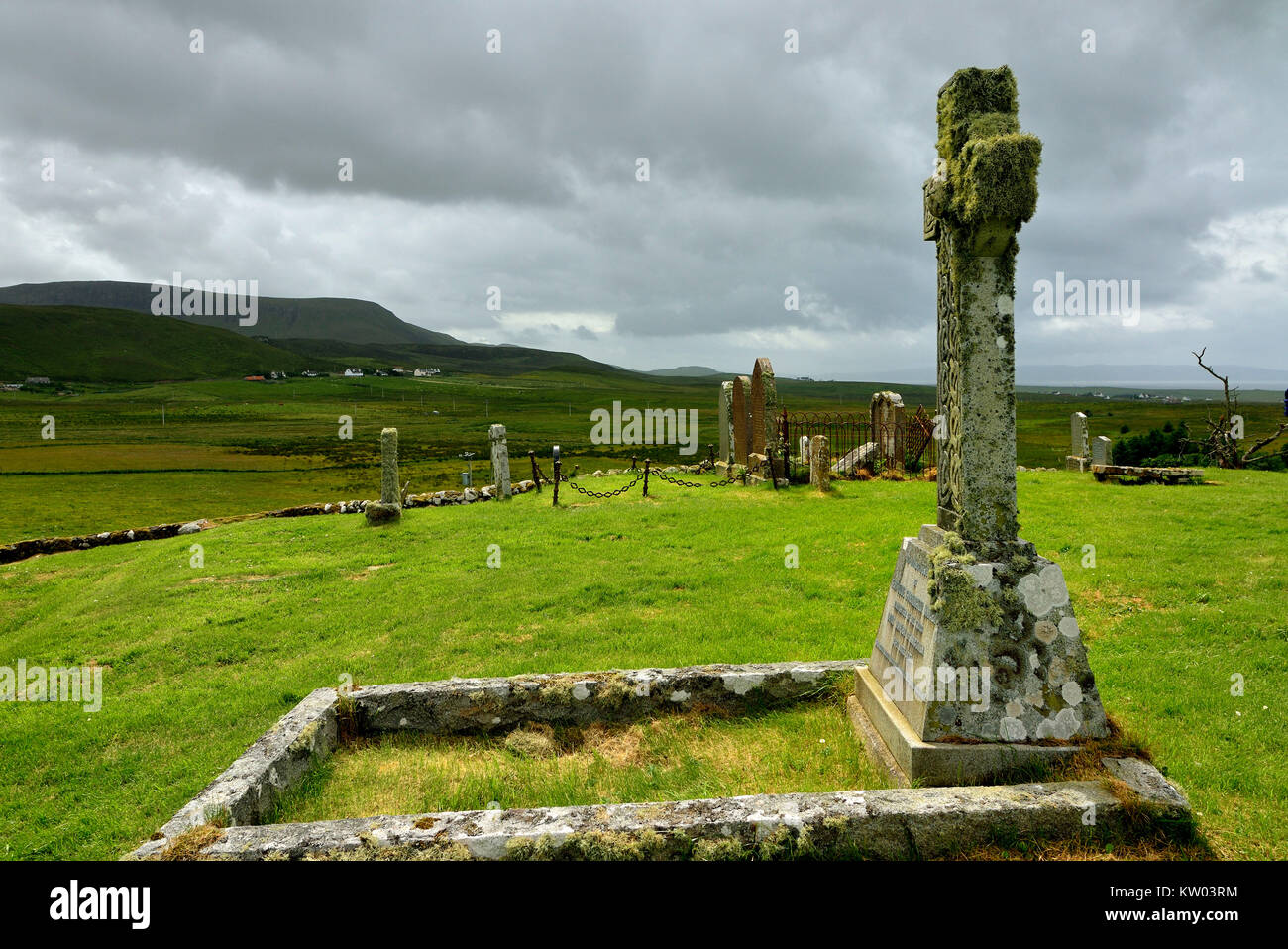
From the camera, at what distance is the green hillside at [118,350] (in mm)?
152000

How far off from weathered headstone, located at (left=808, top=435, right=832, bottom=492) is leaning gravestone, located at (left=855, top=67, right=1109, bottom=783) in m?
12.6

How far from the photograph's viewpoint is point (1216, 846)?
3.41 m

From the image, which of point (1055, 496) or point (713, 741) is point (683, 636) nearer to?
point (713, 741)

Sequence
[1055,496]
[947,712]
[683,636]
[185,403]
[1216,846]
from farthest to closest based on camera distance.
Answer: [185,403] < [1055,496] < [683,636] < [947,712] < [1216,846]

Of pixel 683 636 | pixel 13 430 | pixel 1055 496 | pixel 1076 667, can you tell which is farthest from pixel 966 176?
pixel 13 430

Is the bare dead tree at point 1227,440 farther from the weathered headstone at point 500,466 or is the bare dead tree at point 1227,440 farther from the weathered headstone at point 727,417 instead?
the weathered headstone at point 500,466

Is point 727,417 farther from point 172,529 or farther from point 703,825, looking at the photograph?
point 703,825

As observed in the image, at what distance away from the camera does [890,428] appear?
1997 centimetres

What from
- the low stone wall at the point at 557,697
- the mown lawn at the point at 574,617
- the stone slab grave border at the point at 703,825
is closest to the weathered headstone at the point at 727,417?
the mown lawn at the point at 574,617

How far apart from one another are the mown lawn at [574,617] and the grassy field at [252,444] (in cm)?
1127

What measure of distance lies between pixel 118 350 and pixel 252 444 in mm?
152548

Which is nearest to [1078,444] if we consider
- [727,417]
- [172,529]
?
[727,417]

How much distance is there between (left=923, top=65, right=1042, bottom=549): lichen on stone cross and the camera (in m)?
4.30
